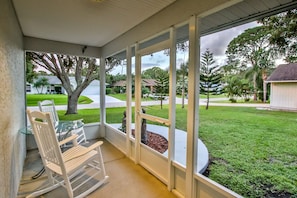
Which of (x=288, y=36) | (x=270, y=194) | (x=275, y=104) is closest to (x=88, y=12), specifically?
(x=288, y=36)

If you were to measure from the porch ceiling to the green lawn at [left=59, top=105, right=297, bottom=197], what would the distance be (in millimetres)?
890

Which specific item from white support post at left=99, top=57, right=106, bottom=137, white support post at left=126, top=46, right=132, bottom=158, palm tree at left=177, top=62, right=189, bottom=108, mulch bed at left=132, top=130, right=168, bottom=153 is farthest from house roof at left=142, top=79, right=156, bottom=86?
white support post at left=99, top=57, right=106, bottom=137

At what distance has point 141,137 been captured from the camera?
9.79 ft

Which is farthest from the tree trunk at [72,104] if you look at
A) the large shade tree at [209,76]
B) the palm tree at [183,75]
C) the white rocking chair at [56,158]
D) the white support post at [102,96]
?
the large shade tree at [209,76]

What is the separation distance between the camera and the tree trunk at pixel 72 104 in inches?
175

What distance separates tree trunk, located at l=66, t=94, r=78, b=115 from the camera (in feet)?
14.5

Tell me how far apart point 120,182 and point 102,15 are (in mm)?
2370

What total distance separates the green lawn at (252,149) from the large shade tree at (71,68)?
2788 mm

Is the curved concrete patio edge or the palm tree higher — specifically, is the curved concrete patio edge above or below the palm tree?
below

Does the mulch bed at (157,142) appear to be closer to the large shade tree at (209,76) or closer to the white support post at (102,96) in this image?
the large shade tree at (209,76)

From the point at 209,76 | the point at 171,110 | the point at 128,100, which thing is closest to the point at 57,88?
the point at 128,100

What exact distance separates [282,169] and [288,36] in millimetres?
1031

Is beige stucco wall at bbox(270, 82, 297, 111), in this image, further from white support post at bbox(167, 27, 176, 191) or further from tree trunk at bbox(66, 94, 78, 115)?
tree trunk at bbox(66, 94, 78, 115)

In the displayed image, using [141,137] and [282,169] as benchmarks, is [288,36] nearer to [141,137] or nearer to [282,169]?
[282,169]
